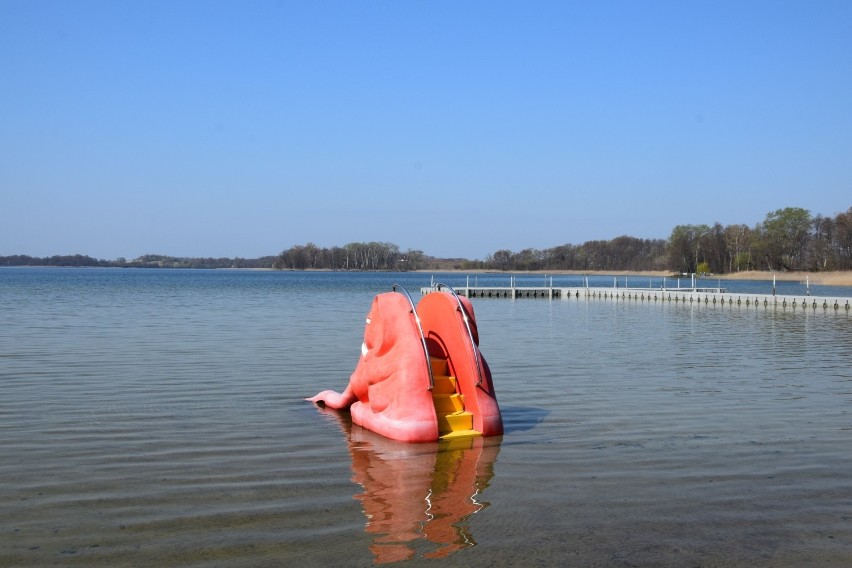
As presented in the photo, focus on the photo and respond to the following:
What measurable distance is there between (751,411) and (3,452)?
10122 millimetres

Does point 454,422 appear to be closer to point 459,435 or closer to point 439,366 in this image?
point 459,435

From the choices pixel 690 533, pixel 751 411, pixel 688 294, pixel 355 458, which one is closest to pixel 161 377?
pixel 355 458

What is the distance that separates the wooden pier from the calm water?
20085 mm

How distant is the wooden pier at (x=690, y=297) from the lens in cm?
4591

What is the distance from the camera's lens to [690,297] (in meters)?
56.0

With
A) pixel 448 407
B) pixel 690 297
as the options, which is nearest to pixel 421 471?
pixel 448 407

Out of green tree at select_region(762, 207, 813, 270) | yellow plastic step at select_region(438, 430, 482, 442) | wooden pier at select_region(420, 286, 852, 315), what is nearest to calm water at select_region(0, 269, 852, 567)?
yellow plastic step at select_region(438, 430, 482, 442)

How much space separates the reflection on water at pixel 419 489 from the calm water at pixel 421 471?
0.03 meters

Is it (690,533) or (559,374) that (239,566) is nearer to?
(690,533)

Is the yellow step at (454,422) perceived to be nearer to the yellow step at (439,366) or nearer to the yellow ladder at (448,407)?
the yellow ladder at (448,407)

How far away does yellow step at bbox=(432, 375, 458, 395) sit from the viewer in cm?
1109

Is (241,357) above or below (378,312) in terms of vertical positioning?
below

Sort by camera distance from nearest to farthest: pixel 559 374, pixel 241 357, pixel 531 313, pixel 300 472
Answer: pixel 300 472, pixel 559 374, pixel 241 357, pixel 531 313

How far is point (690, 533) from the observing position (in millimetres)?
6914
